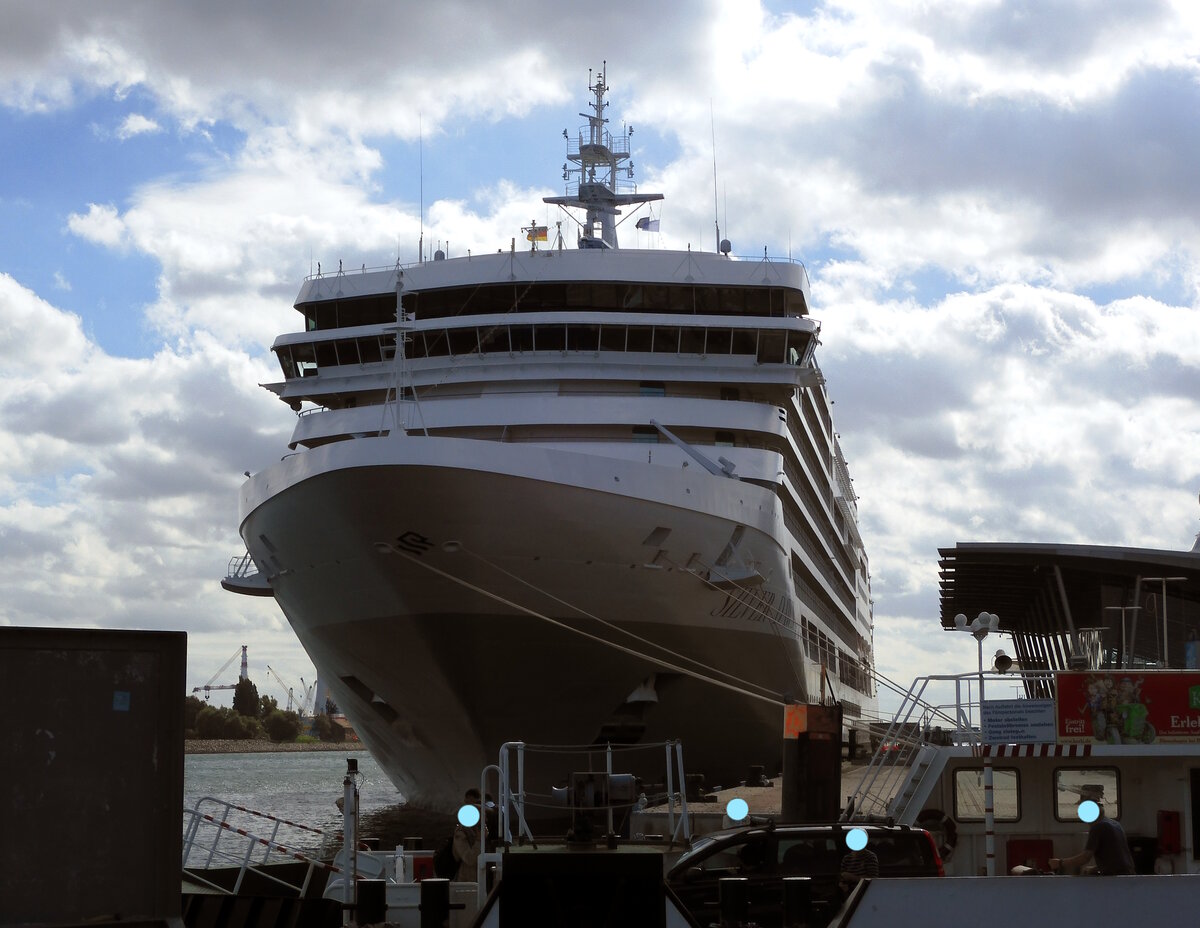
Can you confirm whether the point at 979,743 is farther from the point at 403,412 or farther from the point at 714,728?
the point at 403,412

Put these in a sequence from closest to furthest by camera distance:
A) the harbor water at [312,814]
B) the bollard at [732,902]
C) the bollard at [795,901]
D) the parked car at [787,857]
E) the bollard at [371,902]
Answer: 1. the bollard at [795,901]
2. the bollard at [732,902]
3. the bollard at [371,902]
4. the parked car at [787,857]
5. the harbor water at [312,814]

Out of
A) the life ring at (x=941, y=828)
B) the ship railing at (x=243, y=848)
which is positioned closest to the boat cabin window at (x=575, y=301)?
the ship railing at (x=243, y=848)

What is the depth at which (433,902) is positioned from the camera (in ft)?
33.0

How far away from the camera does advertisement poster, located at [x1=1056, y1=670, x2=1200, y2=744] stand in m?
15.7

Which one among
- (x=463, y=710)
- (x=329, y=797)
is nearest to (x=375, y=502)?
(x=463, y=710)

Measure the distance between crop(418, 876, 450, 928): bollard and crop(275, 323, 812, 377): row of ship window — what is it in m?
20.0

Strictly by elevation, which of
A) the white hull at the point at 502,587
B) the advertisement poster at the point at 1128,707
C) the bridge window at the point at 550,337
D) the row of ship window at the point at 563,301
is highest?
the row of ship window at the point at 563,301

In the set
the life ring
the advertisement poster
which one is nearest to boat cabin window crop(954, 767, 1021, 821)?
the life ring

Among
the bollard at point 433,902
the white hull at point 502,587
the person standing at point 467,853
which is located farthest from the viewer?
the white hull at point 502,587

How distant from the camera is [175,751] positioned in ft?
26.7

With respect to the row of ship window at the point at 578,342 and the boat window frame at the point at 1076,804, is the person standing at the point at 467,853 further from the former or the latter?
the row of ship window at the point at 578,342

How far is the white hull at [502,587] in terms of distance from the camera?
74.2ft

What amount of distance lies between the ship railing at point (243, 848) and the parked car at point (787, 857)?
3.91 meters

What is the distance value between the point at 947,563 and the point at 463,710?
13.2 m
